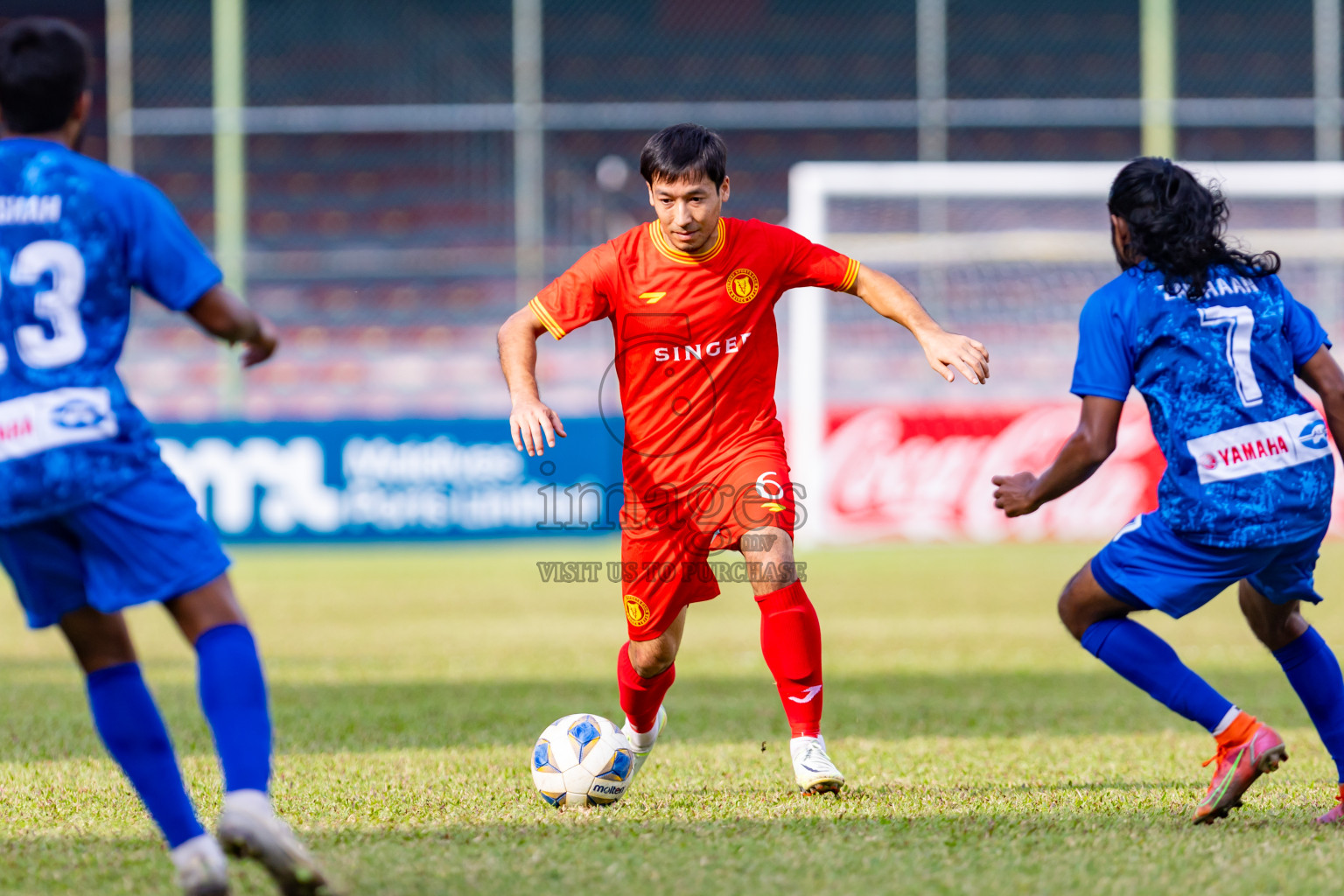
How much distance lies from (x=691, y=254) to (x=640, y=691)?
1332 millimetres

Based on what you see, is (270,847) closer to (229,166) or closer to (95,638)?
(95,638)

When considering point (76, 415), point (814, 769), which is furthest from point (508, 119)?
point (76, 415)

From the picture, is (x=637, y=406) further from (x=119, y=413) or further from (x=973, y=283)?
(x=973, y=283)

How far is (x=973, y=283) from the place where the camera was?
17391 millimetres

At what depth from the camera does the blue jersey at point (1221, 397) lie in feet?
11.7

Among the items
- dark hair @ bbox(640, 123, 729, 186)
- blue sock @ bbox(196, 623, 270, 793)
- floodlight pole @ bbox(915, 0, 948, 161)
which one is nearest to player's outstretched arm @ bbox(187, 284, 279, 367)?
blue sock @ bbox(196, 623, 270, 793)

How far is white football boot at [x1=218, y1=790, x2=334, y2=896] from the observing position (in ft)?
9.02

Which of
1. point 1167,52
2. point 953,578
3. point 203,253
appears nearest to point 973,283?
point 1167,52

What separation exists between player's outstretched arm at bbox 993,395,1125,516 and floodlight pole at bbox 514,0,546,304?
13845 millimetres

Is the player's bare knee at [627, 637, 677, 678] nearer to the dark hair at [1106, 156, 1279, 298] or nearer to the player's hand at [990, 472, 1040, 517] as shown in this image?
the player's hand at [990, 472, 1040, 517]

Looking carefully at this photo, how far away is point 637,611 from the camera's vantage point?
14.6 ft

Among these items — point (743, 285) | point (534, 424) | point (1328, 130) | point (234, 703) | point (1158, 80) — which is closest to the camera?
point (234, 703)

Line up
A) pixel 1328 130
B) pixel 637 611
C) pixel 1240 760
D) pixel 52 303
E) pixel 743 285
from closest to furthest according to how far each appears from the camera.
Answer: pixel 52 303, pixel 1240 760, pixel 637 611, pixel 743 285, pixel 1328 130

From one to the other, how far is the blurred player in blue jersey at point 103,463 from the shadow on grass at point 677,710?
7.39ft
